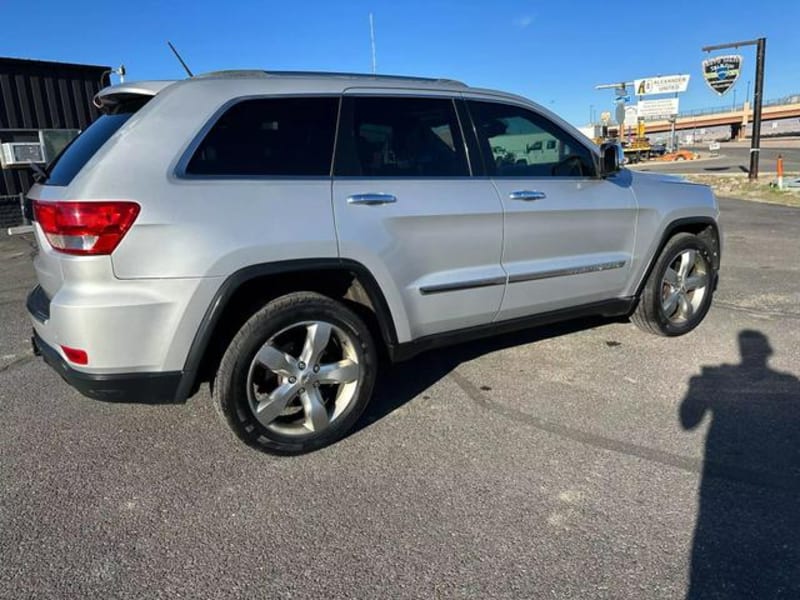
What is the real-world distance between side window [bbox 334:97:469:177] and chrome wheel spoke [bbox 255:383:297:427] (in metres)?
1.15

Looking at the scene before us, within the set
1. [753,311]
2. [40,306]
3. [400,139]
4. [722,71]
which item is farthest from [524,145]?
[722,71]

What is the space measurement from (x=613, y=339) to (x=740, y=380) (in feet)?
3.46

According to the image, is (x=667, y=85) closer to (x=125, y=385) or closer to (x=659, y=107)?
(x=659, y=107)

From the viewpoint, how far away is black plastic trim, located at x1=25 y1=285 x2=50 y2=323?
9.33 feet

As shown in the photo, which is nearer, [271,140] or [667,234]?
[271,140]

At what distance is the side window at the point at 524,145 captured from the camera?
3.64 meters

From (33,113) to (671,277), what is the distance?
11859mm

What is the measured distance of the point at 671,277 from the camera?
4.68 metres

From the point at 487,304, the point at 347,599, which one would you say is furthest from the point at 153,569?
the point at 487,304

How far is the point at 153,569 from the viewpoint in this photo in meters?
2.25

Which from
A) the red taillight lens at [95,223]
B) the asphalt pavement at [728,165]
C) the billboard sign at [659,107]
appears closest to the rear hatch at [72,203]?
the red taillight lens at [95,223]

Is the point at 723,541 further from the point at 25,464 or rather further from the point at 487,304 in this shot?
the point at 25,464

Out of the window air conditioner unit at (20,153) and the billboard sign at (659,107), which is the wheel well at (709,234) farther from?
the billboard sign at (659,107)

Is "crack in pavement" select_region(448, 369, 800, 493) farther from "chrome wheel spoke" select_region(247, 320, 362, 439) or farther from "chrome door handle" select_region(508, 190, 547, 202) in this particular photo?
"chrome door handle" select_region(508, 190, 547, 202)
